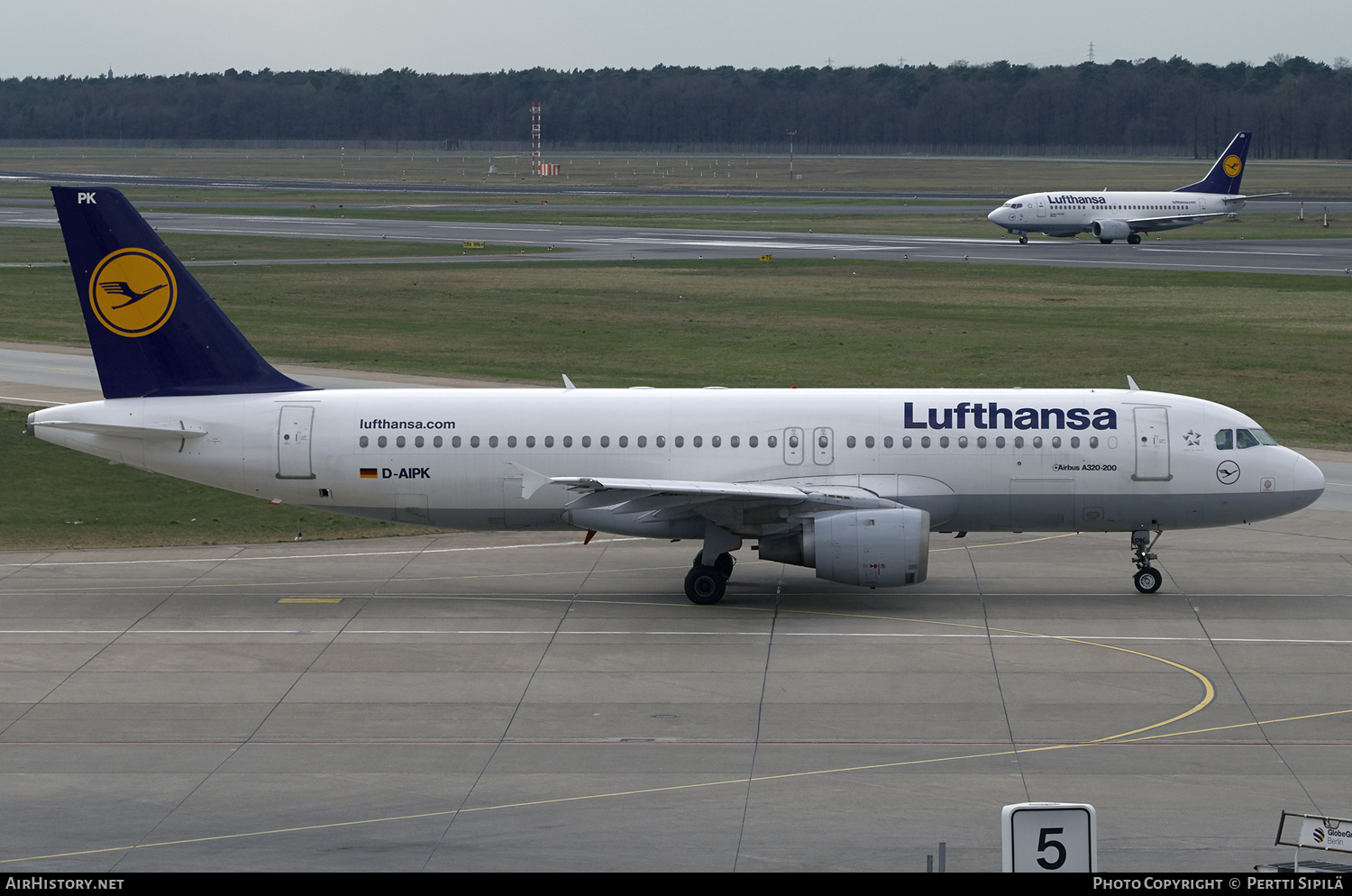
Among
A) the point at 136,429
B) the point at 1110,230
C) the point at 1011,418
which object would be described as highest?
the point at 136,429

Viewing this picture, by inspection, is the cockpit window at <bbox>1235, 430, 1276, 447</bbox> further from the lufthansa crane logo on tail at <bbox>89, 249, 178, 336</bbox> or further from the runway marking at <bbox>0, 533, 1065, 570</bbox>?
the lufthansa crane logo on tail at <bbox>89, 249, 178, 336</bbox>

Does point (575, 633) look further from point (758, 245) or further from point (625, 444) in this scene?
point (758, 245)

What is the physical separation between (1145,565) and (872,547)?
6828 millimetres

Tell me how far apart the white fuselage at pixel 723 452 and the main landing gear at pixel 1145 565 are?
0.38 m

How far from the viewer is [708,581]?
101 ft

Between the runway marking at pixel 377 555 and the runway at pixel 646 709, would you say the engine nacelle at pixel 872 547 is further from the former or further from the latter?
the runway marking at pixel 377 555

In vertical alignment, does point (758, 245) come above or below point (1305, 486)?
above

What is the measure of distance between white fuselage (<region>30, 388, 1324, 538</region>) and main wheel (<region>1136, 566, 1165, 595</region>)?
3.39 feet

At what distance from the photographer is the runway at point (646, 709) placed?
61.4 feet

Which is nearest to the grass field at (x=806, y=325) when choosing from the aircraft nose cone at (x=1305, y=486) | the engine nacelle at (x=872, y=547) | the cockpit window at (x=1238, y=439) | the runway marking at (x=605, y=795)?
the aircraft nose cone at (x=1305, y=486)

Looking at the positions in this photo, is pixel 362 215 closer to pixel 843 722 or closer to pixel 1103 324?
pixel 1103 324

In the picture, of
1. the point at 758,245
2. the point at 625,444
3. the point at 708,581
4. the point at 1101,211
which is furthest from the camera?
the point at 1101,211

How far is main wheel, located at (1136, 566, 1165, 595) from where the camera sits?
3134 centimetres

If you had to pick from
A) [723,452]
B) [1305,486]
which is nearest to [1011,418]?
[723,452]
